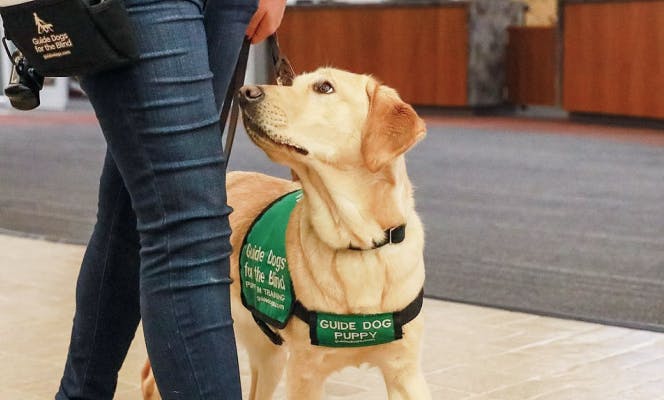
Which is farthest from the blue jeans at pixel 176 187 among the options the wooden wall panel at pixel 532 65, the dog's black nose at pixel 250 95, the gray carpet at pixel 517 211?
the wooden wall panel at pixel 532 65

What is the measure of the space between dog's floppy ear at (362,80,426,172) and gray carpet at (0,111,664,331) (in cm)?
199

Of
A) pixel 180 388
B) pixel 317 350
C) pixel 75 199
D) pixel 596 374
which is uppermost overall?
pixel 180 388

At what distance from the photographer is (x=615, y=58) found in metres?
12.5

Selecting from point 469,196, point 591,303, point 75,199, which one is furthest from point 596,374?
point 75,199

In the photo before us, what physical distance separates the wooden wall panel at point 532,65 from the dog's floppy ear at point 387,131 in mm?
11987

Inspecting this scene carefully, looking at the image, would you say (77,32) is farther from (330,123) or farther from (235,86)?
(235,86)

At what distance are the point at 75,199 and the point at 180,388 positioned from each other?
559 centimetres

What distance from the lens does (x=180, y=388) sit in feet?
6.33

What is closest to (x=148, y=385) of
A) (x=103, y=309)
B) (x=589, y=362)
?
(x=103, y=309)

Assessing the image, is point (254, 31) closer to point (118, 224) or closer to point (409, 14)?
point (118, 224)

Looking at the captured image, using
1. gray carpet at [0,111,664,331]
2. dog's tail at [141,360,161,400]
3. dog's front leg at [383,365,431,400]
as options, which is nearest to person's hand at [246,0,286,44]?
dog's front leg at [383,365,431,400]

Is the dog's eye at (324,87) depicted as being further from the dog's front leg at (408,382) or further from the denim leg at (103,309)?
the dog's front leg at (408,382)

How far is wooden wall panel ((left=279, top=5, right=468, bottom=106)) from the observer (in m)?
14.1

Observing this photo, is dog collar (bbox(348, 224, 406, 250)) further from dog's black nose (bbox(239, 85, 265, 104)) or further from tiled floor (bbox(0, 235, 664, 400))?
tiled floor (bbox(0, 235, 664, 400))
